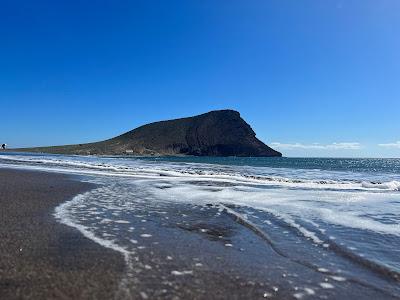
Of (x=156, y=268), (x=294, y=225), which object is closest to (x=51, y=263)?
(x=156, y=268)

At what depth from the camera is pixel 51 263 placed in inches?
276

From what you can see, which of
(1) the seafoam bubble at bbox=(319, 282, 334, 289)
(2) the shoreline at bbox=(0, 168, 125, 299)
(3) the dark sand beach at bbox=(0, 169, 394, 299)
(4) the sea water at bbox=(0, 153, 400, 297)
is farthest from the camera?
(4) the sea water at bbox=(0, 153, 400, 297)

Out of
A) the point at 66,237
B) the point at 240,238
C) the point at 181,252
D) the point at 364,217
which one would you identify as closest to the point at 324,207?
the point at 364,217

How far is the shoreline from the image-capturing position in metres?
5.72

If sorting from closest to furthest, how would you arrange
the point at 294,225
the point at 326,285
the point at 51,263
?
the point at 326,285 < the point at 51,263 < the point at 294,225

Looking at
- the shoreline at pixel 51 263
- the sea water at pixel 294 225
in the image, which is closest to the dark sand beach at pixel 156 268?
the shoreline at pixel 51 263

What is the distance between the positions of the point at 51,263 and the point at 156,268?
1.80 meters

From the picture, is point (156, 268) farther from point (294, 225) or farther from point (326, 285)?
point (294, 225)

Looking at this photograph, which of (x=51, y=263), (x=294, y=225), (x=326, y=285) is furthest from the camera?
(x=294, y=225)

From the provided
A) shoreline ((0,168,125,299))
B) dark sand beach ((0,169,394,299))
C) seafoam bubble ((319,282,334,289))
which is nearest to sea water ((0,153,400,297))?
seafoam bubble ((319,282,334,289))

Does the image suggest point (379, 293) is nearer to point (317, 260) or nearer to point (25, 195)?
point (317, 260)

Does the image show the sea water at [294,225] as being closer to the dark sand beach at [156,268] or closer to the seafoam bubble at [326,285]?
the seafoam bubble at [326,285]

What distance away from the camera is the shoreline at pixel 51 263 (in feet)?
18.8

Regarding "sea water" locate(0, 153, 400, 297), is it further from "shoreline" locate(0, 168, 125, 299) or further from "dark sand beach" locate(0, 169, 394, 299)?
"shoreline" locate(0, 168, 125, 299)
